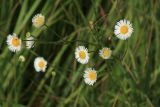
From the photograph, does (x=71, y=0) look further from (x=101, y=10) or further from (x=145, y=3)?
(x=145, y=3)

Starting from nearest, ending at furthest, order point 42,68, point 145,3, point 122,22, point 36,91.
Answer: point 122,22, point 42,68, point 145,3, point 36,91

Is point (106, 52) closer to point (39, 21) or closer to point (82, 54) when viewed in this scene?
point (82, 54)

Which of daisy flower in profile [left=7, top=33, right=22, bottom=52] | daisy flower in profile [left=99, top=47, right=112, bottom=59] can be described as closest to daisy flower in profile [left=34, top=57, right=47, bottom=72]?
daisy flower in profile [left=7, top=33, right=22, bottom=52]

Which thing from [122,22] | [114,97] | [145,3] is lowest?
[114,97]

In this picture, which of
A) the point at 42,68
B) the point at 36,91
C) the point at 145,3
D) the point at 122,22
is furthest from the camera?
the point at 36,91

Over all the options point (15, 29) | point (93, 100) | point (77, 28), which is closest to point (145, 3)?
point (77, 28)

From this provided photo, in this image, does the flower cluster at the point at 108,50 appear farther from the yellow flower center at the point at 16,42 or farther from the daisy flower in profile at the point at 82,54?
the yellow flower center at the point at 16,42

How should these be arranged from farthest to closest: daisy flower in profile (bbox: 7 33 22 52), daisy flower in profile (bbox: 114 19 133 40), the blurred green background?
the blurred green background < daisy flower in profile (bbox: 7 33 22 52) < daisy flower in profile (bbox: 114 19 133 40)

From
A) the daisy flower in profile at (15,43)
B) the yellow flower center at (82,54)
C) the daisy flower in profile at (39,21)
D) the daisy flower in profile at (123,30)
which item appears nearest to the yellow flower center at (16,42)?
the daisy flower in profile at (15,43)

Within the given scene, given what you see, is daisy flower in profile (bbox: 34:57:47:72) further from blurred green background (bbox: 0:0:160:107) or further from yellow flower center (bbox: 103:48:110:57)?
yellow flower center (bbox: 103:48:110:57)
